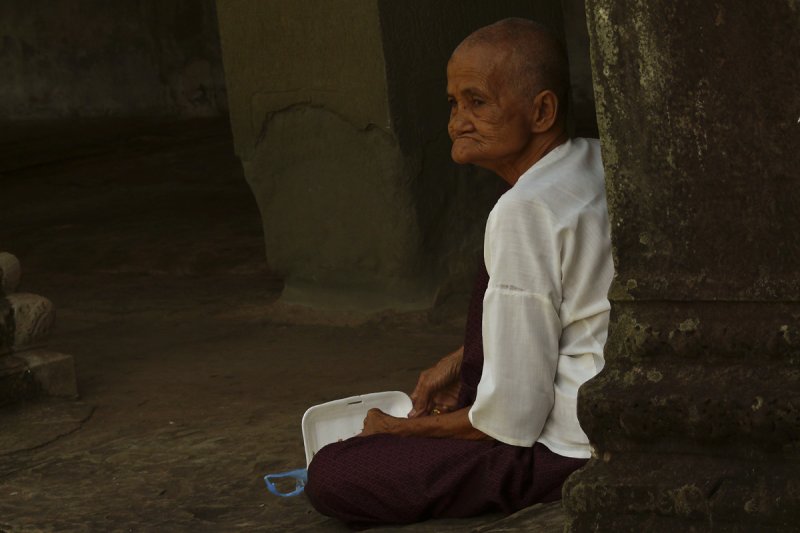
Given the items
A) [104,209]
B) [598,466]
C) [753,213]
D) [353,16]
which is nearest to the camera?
[753,213]

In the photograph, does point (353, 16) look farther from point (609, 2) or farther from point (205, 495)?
point (609, 2)

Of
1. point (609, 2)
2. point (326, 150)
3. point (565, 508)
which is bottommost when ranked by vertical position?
point (565, 508)

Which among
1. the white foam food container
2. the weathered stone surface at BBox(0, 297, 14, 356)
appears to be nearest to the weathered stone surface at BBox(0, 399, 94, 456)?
the weathered stone surface at BBox(0, 297, 14, 356)

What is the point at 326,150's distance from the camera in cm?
558

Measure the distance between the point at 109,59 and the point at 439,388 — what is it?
11.8m

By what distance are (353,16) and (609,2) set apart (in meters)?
3.38

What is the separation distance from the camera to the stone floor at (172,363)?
3393 mm

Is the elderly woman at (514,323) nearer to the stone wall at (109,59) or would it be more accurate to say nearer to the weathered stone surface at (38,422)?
the weathered stone surface at (38,422)

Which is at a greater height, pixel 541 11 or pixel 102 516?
pixel 541 11

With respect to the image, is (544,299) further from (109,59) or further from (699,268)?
(109,59)

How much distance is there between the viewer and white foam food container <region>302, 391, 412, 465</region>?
312 cm

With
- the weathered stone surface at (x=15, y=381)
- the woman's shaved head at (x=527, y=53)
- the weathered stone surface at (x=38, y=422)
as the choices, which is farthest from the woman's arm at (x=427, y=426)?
the weathered stone surface at (x=15, y=381)

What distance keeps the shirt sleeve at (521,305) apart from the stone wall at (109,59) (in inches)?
467

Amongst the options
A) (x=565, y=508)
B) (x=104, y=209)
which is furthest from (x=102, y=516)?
(x=104, y=209)
